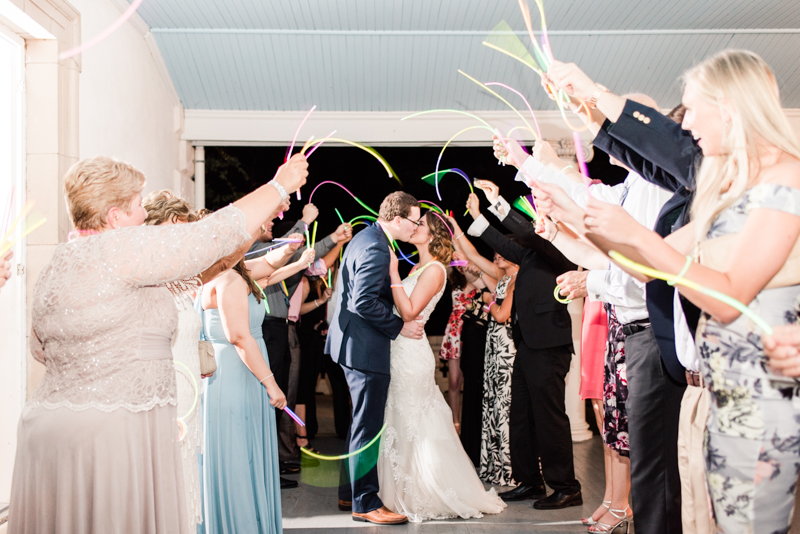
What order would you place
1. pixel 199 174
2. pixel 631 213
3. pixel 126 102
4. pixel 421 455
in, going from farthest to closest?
pixel 199 174, pixel 126 102, pixel 421 455, pixel 631 213

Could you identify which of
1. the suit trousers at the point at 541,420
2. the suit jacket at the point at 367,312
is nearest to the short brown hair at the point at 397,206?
the suit jacket at the point at 367,312

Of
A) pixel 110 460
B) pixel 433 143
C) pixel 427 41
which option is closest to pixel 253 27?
pixel 427 41

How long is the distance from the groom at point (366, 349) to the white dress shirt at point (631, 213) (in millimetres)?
1215

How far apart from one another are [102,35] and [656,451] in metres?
3.46

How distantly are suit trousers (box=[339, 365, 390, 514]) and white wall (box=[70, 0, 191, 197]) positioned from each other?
194 centimetres

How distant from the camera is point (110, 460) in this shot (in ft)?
5.10

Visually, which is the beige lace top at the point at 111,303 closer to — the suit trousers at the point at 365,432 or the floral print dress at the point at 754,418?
the floral print dress at the point at 754,418

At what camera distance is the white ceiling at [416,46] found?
3.99 meters

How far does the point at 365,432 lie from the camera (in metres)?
3.35

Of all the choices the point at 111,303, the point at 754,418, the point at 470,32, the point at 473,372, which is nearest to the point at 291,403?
the point at 473,372

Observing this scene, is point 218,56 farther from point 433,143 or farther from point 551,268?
point 551,268

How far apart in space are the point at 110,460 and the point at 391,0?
3300 millimetres

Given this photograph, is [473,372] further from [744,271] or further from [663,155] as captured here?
[744,271]

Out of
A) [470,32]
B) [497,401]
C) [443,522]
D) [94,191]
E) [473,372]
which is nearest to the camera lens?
[94,191]
